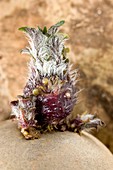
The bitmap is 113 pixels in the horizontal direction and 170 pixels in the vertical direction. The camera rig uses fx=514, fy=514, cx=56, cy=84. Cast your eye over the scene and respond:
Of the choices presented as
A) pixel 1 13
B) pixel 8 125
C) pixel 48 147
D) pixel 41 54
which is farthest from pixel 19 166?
pixel 1 13

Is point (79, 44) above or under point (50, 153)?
above

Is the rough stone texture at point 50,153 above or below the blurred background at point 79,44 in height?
below

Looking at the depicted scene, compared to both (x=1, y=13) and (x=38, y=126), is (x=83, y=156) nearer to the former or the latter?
(x=38, y=126)

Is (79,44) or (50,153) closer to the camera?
(50,153)

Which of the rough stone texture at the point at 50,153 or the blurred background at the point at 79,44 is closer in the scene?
the rough stone texture at the point at 50,153
